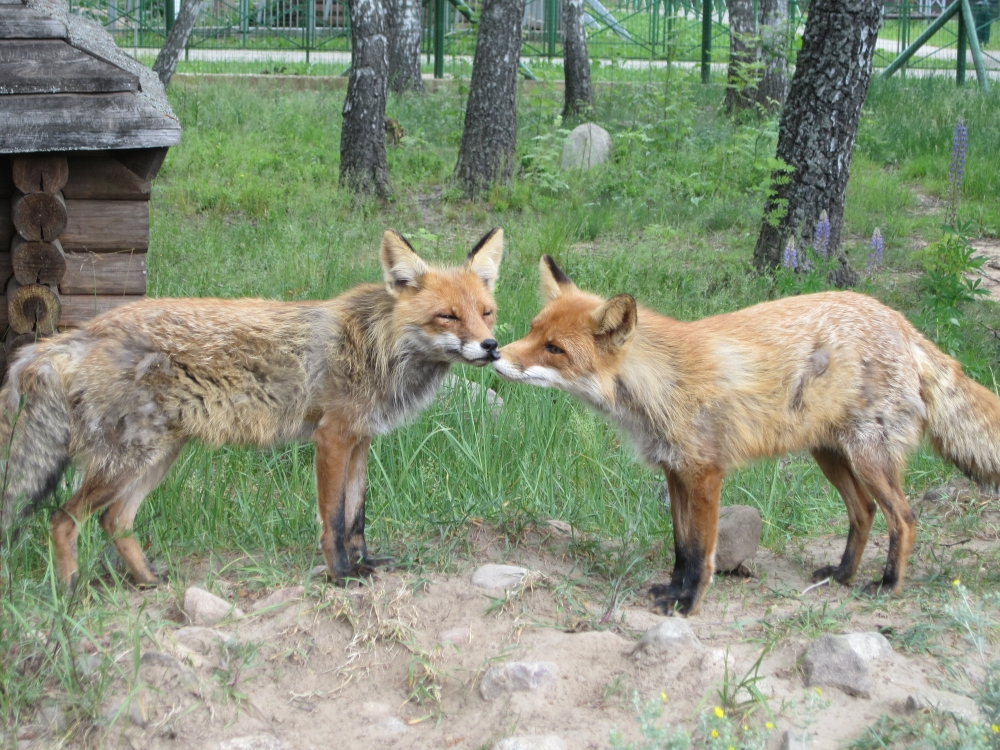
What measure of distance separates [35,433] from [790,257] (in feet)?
19.2

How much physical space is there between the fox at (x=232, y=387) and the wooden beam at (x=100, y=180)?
215 centimetres

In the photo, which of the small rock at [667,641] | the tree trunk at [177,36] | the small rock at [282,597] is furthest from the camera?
the tree trunk at [177,36]

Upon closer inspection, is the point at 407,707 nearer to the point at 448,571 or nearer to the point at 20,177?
the point at 448,571

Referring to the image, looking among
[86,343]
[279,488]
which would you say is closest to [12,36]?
[86,343]

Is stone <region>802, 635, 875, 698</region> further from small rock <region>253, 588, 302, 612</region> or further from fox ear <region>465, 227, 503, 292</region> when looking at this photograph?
fox ear <region>465, 227, 503, 292</region>

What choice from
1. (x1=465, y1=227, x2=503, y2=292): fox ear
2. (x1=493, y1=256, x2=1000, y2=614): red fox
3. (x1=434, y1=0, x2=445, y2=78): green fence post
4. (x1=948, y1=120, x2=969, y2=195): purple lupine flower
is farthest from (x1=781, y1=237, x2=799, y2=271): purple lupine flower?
(x1=434, y1=0, x2=445, y2=78): green fence post

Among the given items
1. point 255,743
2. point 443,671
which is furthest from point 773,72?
point 255,743

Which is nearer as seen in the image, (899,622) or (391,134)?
(899,622)

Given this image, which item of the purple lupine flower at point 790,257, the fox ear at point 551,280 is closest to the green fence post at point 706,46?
the purple lupine flower at point 790,257

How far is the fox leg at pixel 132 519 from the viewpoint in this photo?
4090 mm

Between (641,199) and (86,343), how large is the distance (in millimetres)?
8319

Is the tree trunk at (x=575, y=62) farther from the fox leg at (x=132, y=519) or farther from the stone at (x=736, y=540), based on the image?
the fox leg at (x=132, y=519)

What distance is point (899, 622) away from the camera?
12.5ft

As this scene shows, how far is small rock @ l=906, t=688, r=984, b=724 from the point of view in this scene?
2906 mm
